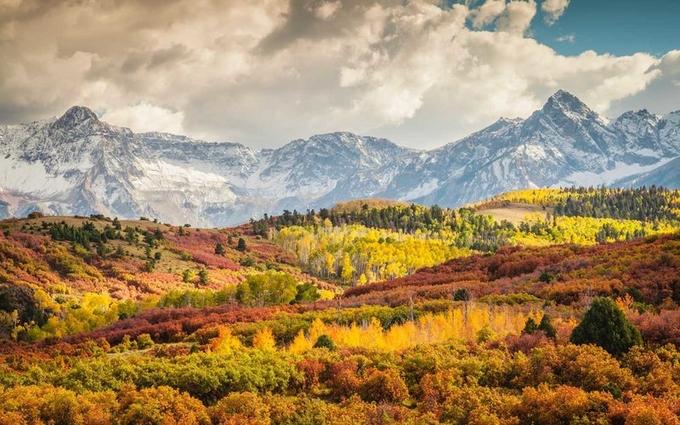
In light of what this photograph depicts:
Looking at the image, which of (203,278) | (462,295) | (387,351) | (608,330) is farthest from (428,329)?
(203,278)

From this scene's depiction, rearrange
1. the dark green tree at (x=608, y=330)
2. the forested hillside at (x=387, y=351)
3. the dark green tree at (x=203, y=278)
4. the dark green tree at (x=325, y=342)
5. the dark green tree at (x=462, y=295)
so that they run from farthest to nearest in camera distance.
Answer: the dark green tree at (x=203, y=278) → the dark green tree at (x=462, y=295) → the dark green tree at (x=325, y=342) → the dark green tree at (x=608, y=330) → the forested hillside at (x=387, y=351)

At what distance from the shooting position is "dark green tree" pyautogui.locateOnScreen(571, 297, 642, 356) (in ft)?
101

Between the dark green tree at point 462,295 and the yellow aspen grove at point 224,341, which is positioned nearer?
the yellow aspen grove at point 224,341

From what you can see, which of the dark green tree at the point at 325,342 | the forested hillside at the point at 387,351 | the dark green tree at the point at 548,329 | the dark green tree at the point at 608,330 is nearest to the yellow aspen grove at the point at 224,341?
the forested hillside at the point at 387,351

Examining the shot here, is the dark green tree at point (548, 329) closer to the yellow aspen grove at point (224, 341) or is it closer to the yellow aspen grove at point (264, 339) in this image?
the yellow aspen grove at point (264, 339)

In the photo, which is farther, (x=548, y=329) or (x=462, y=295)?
(x=462, y=295)

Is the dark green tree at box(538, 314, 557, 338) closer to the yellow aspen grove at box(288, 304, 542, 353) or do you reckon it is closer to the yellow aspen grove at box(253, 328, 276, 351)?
the yellow aspen grove at box(288, 304, 542, 353)

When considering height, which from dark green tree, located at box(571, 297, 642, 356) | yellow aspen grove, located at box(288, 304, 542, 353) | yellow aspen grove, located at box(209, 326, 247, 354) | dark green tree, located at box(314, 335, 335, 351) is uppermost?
dark green tree, located at box(571, 297, 642, 356)

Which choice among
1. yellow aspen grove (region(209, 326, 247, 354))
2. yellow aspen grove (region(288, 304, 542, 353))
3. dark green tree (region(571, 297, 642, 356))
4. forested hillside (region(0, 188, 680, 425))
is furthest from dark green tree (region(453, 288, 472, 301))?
dark green tree (region(571, 297, 642, 356))

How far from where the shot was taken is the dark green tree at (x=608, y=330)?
30.9m

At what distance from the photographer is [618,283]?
57.5m

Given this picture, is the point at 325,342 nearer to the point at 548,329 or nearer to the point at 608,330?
the point at 548,329

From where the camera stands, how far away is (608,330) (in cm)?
3114

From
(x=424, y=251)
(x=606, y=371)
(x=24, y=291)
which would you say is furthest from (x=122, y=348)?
(x=424, y=251)
